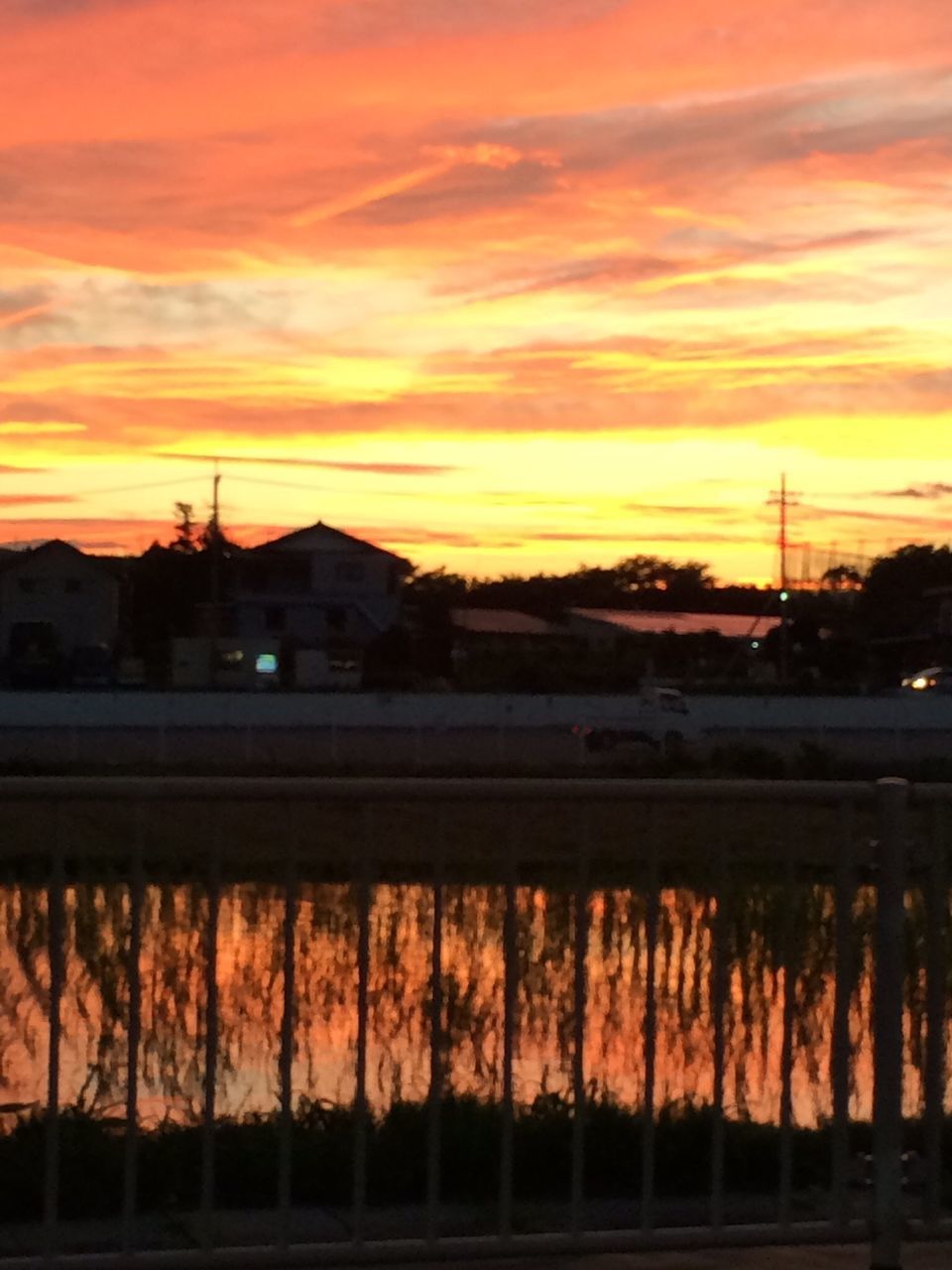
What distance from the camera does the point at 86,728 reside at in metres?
38.2

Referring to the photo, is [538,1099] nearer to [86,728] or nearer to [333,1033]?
[333,1033]

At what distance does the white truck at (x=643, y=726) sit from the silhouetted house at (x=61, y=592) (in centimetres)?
4846

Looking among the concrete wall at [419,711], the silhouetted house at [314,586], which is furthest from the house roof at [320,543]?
the concrete wall at [419,711]

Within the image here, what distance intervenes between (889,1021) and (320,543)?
85.6m

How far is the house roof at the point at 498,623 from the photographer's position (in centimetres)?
10356

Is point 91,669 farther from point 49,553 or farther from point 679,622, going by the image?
point 679,622

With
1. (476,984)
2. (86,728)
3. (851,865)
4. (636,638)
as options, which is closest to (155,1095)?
(476,984)

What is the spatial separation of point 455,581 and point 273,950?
12526cm

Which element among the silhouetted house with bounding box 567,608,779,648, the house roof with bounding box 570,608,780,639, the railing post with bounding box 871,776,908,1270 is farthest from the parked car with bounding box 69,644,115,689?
the railing post with bounding box 871,776,908,1270

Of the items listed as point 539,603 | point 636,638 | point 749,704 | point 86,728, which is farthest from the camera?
point 539,603

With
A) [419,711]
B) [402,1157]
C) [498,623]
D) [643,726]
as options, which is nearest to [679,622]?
[498,623]

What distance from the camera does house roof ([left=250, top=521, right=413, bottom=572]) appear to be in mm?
90250

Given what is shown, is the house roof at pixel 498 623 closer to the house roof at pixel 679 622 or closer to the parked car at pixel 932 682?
the house roof at pixel 679 622

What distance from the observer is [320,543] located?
9050cm
